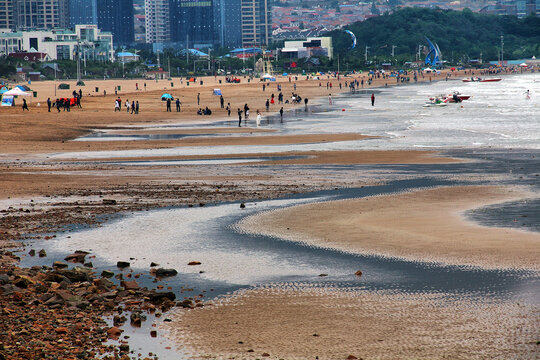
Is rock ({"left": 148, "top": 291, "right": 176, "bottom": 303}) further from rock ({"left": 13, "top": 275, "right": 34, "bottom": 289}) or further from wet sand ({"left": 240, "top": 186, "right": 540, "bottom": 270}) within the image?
wet sand ({"left": 240, "top": 186, "right": 540, "bottom": 270})

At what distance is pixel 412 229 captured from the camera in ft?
71.3

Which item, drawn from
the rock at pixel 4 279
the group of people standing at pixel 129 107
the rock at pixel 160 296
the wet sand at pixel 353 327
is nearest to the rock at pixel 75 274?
the rock at pixel 4 279

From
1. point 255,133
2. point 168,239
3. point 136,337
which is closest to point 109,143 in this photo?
point 255,133

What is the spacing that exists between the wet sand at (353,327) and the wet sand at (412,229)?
3.58m

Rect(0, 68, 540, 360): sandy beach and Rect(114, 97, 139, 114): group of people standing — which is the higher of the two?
Rect(114, 97, 139, 114): group of people standing

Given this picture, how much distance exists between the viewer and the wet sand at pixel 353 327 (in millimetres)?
12438

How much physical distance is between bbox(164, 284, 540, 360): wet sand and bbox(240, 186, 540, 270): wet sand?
11.7 feet

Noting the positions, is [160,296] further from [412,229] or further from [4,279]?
[412,229]

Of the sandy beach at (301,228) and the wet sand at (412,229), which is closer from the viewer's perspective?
the sandy beach at (301,228)

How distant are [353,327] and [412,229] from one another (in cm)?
855

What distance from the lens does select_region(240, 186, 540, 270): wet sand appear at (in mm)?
18797

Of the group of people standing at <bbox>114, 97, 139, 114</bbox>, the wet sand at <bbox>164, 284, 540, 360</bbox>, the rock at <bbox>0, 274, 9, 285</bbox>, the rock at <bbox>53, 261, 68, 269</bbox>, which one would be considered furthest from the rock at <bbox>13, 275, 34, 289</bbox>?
the group of people standing at <bbox>114, 97, 139, 114</bbox>

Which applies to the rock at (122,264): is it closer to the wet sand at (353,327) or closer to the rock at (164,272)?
the rock at (164,272)

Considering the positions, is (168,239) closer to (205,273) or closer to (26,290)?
(205,273)
